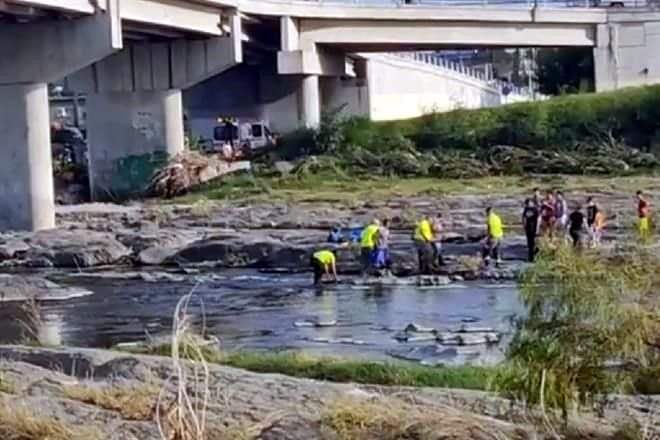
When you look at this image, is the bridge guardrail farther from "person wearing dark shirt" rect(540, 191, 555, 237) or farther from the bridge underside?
"person wearing dark shirt" rect(540, 191, 555, 237)

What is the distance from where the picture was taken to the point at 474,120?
68.3 meters

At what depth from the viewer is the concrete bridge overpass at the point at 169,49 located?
1986 inches

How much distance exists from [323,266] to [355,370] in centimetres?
1731

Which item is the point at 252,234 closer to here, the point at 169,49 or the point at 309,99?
the point at 169,49

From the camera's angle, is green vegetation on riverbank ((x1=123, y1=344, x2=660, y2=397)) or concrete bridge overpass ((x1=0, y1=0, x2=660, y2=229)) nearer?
green vegetation on riverbank ((x1=123, y1=344, x2=660, y2=397))

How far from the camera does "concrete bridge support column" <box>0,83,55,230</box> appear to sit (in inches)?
1983

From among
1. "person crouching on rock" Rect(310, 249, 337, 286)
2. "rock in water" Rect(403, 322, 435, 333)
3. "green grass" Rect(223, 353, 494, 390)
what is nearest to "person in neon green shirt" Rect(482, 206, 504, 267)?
"person crouching on rock" Rect(310, 249, 337, 286)

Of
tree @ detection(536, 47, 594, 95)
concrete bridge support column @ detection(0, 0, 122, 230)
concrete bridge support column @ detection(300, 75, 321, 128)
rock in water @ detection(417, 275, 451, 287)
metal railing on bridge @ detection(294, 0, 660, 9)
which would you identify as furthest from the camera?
tree @ detection(536, 47, 594, 95)

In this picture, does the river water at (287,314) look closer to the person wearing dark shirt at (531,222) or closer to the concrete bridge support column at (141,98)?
the person wearing dark shirt at (531,222)

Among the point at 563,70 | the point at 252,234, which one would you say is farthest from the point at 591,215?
the point at 563,70

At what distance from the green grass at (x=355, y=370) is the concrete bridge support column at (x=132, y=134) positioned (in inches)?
1588

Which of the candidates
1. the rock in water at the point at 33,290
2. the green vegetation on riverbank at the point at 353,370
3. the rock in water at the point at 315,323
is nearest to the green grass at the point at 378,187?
the rock in water at the point at 33,290

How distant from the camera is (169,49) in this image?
6431 centimetres

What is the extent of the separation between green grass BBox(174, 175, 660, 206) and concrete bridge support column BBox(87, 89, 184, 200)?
7.10ft
